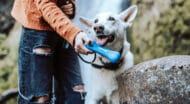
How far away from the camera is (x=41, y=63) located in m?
3.71

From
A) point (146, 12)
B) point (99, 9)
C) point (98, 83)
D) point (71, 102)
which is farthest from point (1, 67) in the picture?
point (71, 102)

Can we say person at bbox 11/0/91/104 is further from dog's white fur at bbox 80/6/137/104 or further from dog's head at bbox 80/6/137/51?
dog's white fur at bbox 80/6/137/104

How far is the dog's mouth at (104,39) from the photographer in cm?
426

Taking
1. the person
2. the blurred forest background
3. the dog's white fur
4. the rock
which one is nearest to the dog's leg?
the dog's white fur

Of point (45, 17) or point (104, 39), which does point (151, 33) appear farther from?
point (45, 17)

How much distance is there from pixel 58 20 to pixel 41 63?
1.27ft

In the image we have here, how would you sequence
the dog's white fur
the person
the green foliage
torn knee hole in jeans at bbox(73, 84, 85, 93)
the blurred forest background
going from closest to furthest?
the person < torn knee hole in jeans at bbox(73, 84, 85, 93) < the dog's white fur < the blurred forest background < the green foliage

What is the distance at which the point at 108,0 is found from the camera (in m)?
8.44

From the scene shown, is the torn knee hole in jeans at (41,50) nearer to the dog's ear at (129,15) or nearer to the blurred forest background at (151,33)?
the dog's ear at (129,15)

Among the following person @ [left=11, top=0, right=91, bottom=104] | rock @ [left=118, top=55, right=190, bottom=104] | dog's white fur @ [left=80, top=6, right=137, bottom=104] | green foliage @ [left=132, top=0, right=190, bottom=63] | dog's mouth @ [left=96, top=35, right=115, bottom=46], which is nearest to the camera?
rock @ [left=118, top=55, right=190, bottom=104]

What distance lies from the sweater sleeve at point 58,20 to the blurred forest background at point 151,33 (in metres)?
4.71

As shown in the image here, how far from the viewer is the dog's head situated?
431 cm

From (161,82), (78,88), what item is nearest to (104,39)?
(78,88)

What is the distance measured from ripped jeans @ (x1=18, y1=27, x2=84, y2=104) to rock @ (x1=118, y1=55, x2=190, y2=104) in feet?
1.58
